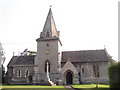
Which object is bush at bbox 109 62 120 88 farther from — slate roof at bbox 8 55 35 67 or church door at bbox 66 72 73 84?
slate roof at bbox 8 55 35 67

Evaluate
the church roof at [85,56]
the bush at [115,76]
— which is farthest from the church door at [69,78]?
the bush at [115,76]

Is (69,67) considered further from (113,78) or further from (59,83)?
(113,78)

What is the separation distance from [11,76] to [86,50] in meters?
20.6

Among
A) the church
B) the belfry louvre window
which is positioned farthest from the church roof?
the belfry louvre window

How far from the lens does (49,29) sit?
149 feet

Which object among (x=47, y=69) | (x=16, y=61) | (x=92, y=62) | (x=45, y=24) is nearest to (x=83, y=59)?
(x=92, y=62)

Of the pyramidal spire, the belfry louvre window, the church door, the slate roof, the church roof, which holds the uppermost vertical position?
the pyramidal spire

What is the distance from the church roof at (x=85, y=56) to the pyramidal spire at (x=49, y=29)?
590 centimetres

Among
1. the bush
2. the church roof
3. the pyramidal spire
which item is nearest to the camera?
the bush

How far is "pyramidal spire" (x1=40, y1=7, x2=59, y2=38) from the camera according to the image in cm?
4501

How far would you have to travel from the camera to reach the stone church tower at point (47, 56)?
42312 millimetres

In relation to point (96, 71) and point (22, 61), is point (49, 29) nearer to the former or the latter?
point (22, 61)

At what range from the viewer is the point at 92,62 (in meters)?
42.8

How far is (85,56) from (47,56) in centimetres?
949
